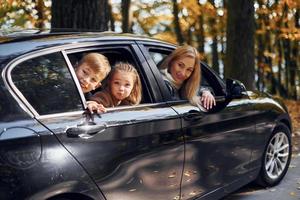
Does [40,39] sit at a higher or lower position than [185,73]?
higher

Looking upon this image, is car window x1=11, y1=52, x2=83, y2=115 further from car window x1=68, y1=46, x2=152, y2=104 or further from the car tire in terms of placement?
the car tire

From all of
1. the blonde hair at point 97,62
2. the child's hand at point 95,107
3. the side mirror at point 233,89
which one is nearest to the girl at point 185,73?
the side mirror at point 233,89

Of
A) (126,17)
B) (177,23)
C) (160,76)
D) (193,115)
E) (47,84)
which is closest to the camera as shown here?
(47,84)

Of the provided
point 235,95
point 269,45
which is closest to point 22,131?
point 235,95

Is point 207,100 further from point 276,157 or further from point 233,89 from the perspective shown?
point 276,157

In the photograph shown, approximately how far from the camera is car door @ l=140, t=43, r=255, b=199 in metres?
4.02

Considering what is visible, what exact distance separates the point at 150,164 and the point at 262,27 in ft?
55.8

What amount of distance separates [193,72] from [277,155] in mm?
1993

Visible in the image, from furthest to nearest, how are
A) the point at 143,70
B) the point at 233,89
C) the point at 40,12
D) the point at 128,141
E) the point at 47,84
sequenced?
the point at 40,12 < the point at 233,89 < the point at 143,70 < the point at 128,141 < the point at 47,84

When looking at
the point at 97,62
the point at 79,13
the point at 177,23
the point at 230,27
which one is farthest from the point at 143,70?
the point at 177,23

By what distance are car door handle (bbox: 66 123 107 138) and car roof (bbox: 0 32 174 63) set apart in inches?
21.5

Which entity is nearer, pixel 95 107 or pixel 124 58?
pixel 95 107

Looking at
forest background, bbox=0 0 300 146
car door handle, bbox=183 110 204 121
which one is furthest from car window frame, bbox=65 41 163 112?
forest background, bbox=0 0 300 146

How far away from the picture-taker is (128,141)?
3.39 m
